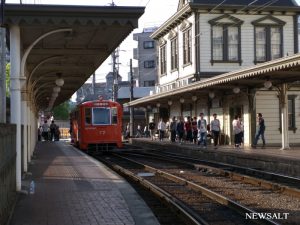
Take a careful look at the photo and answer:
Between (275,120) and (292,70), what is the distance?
9.18 m

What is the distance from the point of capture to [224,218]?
10.0 metres

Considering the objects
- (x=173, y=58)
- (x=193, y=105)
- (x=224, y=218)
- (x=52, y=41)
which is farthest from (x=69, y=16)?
(x=173, y=58)

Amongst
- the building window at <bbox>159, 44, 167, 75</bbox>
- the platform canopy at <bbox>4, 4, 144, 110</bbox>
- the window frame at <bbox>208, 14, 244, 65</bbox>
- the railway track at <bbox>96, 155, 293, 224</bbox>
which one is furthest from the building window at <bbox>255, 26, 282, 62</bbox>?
the platform canopy at <bbox>4, 4, 144, 110</bbox>

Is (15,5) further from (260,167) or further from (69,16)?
(260,167)

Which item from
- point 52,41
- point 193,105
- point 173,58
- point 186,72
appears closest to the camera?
point 52,41

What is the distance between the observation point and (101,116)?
31.1 metres

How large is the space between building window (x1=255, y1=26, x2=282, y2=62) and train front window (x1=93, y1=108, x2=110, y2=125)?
14.3 metres

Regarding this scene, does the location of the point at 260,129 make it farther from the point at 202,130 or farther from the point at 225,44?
the point at 225,44

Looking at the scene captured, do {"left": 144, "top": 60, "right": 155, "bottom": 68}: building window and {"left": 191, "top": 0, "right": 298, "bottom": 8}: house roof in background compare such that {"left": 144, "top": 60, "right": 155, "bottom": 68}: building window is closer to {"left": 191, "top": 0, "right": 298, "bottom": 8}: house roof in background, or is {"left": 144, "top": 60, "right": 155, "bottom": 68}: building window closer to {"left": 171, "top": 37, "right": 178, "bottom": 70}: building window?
{"left": 171, "top": 37, "right": 178, "bottom": 70}: building window

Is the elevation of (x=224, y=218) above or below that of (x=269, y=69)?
below

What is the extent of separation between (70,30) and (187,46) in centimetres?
3051

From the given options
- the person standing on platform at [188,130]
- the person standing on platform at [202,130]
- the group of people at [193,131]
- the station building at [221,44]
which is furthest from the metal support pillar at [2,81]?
the person standing on platform at [188,130]

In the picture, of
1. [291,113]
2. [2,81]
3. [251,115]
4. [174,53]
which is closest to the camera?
[2,81]

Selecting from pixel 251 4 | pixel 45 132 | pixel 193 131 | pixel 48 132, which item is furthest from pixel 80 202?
pixel 48 132
